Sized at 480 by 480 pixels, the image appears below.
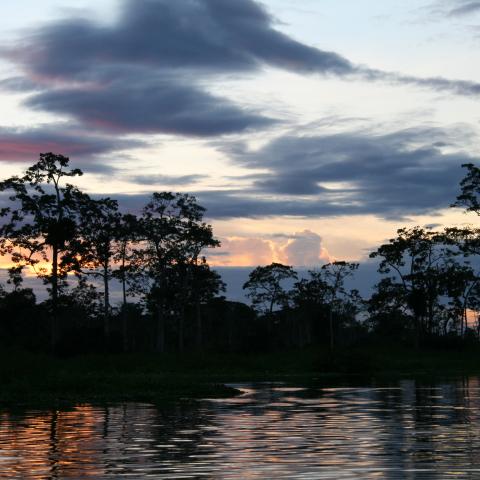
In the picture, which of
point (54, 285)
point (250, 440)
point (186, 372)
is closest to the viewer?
point (250, 440)

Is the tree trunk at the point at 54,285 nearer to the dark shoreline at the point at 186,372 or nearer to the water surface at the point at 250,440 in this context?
the dark shoreline at the point at 186,372

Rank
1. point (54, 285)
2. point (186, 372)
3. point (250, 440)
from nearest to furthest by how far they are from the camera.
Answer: point (250, 440), point (186, 372), point (54, 285)

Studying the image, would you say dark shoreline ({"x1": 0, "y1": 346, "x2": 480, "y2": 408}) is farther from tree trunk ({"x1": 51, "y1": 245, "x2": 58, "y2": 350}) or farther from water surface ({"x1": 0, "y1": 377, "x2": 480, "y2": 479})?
tree trunk ({"x1": 51, "y1": 245, "x2": 58, "y2": 350})

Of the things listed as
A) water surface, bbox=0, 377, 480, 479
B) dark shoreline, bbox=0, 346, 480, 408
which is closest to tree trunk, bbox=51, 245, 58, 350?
dark shoreline, bbox=0, 346, 480, 408

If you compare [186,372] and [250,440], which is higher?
[186,372]

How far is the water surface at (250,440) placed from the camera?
20.7 m

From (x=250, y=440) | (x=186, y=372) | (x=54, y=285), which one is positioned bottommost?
(x=250, y=440)

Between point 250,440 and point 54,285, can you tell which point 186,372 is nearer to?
point 54,285

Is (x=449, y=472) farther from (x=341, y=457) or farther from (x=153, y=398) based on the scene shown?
(x=153, y=398)

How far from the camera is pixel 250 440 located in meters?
26.7

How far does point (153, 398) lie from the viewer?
4466 cm

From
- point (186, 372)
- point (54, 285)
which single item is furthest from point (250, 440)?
point (54, 285)

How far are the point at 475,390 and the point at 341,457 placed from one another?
30467 millimetres

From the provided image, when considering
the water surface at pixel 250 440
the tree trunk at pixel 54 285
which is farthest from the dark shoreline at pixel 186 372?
the tree trunk at pixel 54 285
